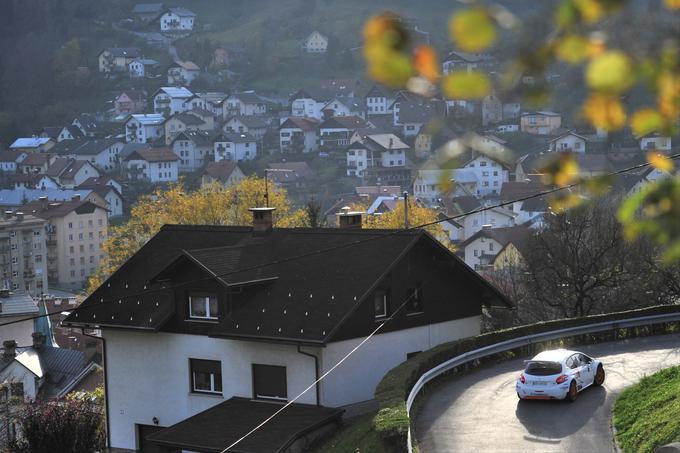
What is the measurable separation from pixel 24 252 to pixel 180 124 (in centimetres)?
7679

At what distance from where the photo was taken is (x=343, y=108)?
189m

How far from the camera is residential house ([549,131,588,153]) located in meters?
133

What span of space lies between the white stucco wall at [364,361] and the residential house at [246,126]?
153m

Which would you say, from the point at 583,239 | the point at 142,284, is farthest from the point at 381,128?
the point at 142,284

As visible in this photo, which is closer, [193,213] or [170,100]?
[193,213]

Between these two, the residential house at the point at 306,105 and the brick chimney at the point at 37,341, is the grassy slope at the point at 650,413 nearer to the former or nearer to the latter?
the brick chimney at the point at 37,341

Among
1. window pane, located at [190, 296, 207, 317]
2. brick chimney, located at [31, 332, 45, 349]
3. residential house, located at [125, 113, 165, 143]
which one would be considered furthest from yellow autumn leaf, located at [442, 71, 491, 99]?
residential house, located at [125, 113, 165, 143]

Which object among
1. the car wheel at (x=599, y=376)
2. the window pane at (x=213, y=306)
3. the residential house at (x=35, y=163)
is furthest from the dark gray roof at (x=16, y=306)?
the residential house at (x=35, y=163)

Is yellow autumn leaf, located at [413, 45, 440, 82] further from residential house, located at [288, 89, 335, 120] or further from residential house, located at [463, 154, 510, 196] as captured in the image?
residential house, located at [288, 89, 335, 120]

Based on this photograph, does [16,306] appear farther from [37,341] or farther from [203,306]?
[203,306]

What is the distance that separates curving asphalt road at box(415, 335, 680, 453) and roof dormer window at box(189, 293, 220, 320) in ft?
18.0

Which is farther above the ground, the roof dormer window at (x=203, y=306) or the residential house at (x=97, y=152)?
the roof dormer window at (x=203, y=306)

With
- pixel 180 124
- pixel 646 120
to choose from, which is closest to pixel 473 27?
A: pixel 646 120

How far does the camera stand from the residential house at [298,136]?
17088 cm
